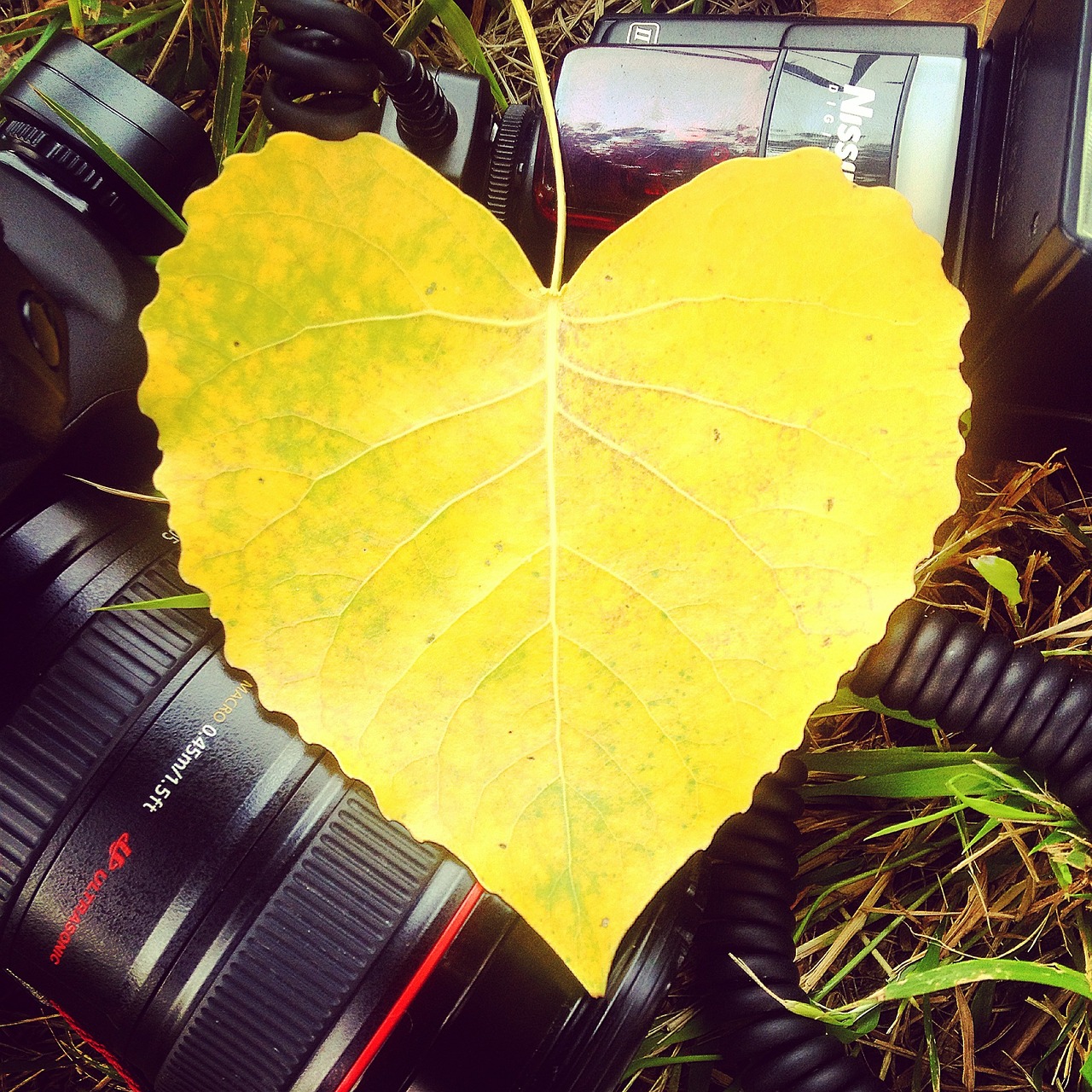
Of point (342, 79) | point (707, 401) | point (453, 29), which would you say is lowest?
point (707, 401)

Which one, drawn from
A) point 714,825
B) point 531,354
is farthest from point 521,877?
point 531,354

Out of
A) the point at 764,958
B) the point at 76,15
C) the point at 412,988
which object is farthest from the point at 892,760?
the point at 76,15

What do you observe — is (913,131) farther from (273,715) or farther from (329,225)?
(273,715)

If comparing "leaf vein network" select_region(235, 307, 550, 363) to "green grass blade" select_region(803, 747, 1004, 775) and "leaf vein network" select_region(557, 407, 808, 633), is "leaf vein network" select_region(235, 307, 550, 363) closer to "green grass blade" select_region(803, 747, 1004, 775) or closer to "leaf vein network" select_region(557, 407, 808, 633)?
"leaf vein network" select_region(557, 407, 808, 633)

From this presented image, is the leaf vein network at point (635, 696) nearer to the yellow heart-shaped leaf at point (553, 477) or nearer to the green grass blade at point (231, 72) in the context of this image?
the yellow heart-shaped leaf at point (553, 477)

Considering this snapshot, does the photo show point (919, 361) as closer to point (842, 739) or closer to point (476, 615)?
point (476, 615)

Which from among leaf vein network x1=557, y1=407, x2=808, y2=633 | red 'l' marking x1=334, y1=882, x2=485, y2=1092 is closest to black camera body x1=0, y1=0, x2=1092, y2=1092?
red 'l' marking x1=334, y1=882, x2=485, y2=1092

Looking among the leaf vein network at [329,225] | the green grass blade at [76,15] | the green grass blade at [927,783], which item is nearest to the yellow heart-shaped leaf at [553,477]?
the leaf vein network at [329,225]
